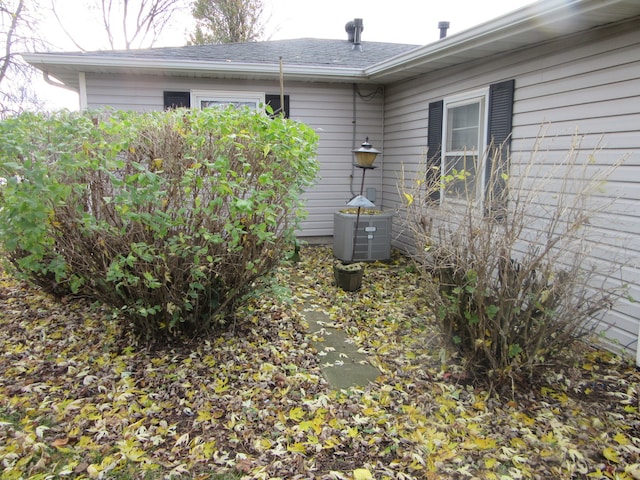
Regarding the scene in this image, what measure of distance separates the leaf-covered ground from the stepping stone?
3.2 inches

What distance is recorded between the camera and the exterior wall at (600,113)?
369 centimetres

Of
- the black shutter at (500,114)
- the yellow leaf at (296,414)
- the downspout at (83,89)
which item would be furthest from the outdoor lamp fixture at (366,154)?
the downspout at (83,89)

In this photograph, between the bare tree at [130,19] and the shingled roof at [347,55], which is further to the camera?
the bare tree at [130,19]

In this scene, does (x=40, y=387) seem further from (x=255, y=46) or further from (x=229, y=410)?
(x=255, y=46)

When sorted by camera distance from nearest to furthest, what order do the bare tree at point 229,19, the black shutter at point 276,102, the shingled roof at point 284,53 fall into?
the shingled roof at point 284,53, the black shutter at point 276,102, the bare tree at point 229,19

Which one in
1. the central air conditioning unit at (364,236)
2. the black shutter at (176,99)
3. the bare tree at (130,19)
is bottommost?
the central air conditioning unit at (364,236)

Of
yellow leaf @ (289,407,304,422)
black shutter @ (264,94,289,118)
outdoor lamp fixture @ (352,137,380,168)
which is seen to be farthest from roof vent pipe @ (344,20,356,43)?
yellow leaf @ (289,407,304,422)

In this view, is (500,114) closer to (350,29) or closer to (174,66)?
(174,66)

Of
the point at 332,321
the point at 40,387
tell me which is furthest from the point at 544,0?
the point at 40,387

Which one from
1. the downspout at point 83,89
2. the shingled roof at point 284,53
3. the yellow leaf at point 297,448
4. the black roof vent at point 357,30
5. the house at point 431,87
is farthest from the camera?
the black roof vent at point 357,30

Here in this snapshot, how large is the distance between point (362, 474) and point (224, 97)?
20.3 feet

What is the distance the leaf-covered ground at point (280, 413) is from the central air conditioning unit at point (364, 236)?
246cm

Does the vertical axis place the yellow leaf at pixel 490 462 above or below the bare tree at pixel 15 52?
below

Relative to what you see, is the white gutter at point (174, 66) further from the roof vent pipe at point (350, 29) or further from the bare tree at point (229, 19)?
→ the bare tree at point (229, 19)
